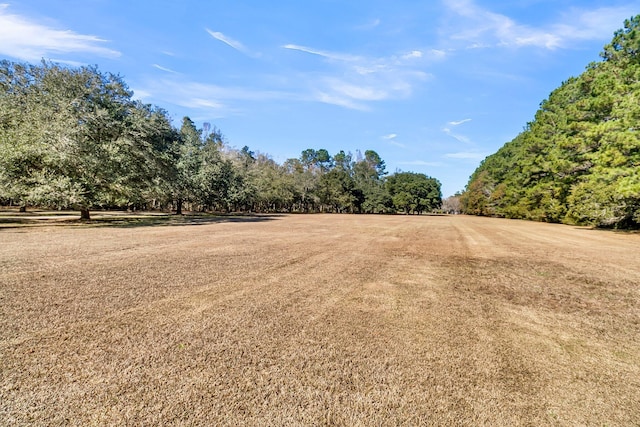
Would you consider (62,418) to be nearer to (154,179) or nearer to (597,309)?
(597,309)

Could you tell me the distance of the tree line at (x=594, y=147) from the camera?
17781mm

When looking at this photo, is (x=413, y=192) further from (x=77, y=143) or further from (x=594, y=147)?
(x=77, y=143)

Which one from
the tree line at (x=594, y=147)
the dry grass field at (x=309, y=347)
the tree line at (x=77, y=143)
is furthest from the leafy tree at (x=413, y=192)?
the dry grass field at (x=309, y=347)

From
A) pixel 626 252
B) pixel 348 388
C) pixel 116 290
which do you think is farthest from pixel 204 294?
pixel 626 252

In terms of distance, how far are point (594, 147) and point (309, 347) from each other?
31210mm

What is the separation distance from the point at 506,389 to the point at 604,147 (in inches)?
1006

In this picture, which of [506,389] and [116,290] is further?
[116,290]

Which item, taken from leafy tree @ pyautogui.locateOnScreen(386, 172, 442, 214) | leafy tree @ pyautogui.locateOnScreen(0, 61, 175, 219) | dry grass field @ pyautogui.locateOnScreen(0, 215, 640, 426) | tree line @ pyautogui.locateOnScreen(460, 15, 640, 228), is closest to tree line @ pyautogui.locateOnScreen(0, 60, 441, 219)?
leafy tree @ pyautogui.locateOnScreen(0, 61, 175, 219)

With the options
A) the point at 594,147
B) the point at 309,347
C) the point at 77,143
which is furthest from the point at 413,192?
the point at 309,347

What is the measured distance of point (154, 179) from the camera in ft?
83.1

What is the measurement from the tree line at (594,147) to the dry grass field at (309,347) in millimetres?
15723

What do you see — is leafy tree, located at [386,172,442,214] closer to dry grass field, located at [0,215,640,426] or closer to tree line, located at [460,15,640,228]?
tree line, located at [460,15,640,228]

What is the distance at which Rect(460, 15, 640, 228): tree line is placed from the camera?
58.3ft

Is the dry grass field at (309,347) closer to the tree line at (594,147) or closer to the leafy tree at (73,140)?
the leafy tree at (73,140)
